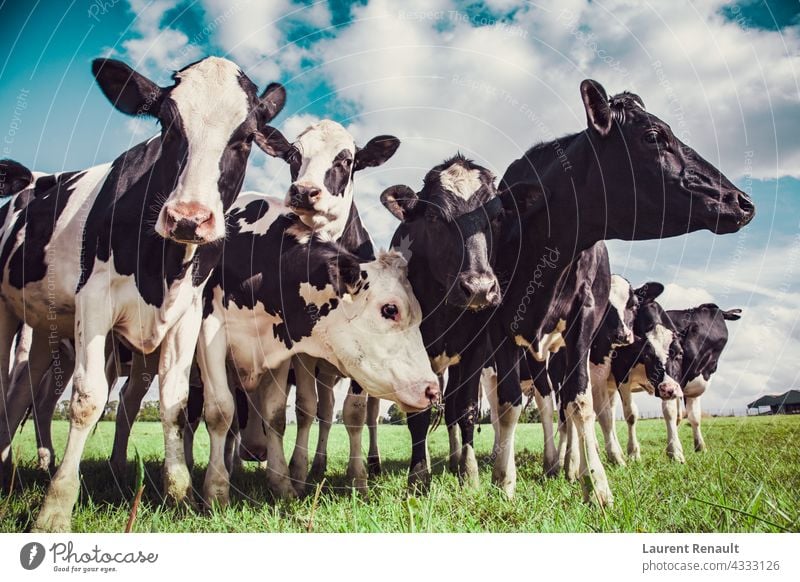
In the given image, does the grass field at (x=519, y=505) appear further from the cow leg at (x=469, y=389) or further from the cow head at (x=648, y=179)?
the cow head at (x=648, y=179)

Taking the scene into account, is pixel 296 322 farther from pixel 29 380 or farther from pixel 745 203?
pixel 745 203

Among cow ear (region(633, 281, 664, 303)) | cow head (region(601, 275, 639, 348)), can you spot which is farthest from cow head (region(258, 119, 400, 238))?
cow ear (region(633, 281, 664, 303))

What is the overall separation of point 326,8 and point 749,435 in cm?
599

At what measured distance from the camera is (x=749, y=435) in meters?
7.27

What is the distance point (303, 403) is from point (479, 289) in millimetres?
2488

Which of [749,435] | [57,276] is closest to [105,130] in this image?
[57,276]

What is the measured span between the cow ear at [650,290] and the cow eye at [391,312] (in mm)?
4206

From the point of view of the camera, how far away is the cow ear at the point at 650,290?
865cm

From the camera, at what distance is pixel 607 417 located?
28.0ft

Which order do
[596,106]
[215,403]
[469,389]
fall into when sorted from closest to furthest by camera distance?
[596,106] < [215,403] < [469,389]

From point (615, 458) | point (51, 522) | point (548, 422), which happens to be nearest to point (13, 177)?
point (51, 522)
